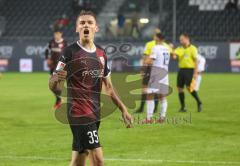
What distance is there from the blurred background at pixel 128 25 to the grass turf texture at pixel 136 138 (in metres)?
16.5

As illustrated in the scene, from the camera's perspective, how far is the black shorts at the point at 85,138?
809 cm

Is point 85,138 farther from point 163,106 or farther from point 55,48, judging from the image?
point 55,48

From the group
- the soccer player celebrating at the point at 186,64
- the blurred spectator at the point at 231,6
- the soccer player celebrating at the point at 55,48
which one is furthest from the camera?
the blurred spectator at the point at 231,6

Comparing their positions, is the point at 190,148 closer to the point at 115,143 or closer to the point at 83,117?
the point at 115,143

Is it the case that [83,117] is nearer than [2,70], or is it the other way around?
[83,117]

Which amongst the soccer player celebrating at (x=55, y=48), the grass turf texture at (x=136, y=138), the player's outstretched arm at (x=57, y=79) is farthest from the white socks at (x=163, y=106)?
the player's outstretched arm at (x=57, y=79)

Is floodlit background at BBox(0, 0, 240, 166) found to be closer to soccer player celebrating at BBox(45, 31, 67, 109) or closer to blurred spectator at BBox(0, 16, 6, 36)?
blurred spectator at BBox(0, 16, 6, 36)

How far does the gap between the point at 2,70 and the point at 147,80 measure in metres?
26.3

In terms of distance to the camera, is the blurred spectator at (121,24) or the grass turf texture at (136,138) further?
the blurred spectator at (121,24)

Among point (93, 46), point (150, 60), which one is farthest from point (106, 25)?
point (93, 46)

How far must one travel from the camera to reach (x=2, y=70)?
43250mm

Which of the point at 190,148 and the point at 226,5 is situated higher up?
the point at 226,5

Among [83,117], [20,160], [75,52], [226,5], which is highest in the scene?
[226,5]

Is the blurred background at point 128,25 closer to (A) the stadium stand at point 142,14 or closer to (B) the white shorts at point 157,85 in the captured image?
(A) the stadium stand at point 142,14
